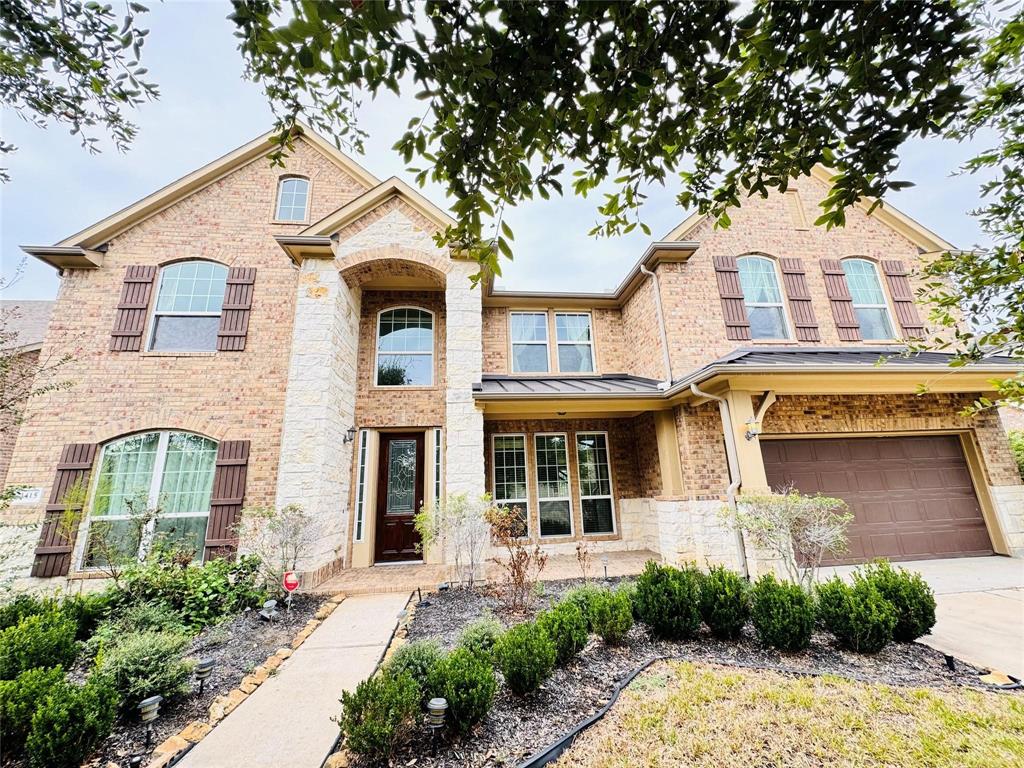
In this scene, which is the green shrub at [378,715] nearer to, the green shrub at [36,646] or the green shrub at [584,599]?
the green shrub at [584,599]

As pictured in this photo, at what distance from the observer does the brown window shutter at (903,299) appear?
8.84 metres

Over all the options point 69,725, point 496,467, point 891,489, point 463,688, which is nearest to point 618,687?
point 463,688

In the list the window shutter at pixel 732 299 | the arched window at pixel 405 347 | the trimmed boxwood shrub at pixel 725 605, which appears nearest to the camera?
the trimmed boxwood shrub at pixel 725 605

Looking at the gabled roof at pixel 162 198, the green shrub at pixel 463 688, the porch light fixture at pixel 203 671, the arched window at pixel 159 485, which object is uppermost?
the gabled roof at pixel 162 198

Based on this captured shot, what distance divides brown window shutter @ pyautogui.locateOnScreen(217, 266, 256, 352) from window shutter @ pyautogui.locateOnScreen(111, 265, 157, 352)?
137 cm

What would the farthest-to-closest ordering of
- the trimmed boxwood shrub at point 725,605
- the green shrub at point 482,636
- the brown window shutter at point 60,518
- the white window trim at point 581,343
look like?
the white window trim at point 581,343 → the brown window shutter at point 60,518 → the trimmed boxwood shrub at point 725,605 → the green shrub at point 482,636

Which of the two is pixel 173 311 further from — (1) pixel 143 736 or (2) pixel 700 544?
(2) pixel 700 544

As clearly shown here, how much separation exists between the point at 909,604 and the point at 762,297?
6453 mm

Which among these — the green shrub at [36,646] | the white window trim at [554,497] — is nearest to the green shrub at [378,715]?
the green shrub at [36,646]

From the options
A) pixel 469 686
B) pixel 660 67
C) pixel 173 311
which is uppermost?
pixel 173 311

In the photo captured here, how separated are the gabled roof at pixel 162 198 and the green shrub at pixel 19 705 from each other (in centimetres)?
747

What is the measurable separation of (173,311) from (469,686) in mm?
8829

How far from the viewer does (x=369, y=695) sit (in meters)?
2.60

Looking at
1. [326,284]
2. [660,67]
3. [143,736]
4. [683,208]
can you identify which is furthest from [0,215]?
[683,208]
